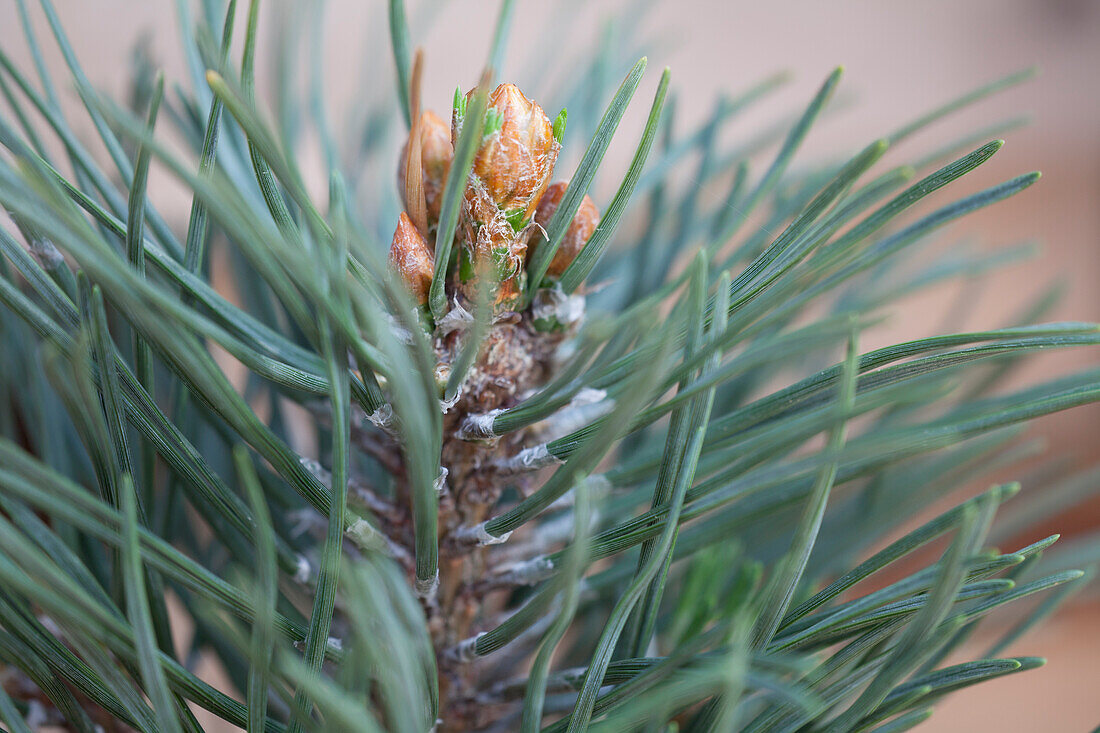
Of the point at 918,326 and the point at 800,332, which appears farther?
the point at 918,326

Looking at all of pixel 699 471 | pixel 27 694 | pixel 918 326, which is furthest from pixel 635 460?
pixel 918 326

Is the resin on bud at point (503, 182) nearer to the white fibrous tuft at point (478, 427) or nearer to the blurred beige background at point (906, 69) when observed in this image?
the white fibrous tuft at point (478, 427)

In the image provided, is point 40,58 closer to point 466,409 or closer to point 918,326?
point 466,409

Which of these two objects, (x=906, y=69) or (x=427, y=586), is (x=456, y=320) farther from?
(x=906, y=69)

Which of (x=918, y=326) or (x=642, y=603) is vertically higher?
(x=918, y=326)

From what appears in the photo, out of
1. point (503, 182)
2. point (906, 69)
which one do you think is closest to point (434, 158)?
point (503, 182)

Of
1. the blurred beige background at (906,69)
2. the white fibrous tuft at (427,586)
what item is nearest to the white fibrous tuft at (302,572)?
the white fibrous tuft at (427,586)

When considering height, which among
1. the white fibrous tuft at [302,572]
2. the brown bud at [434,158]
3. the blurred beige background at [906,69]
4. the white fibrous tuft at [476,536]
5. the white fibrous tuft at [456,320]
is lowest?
the white fibrous tuft at [476,536]
